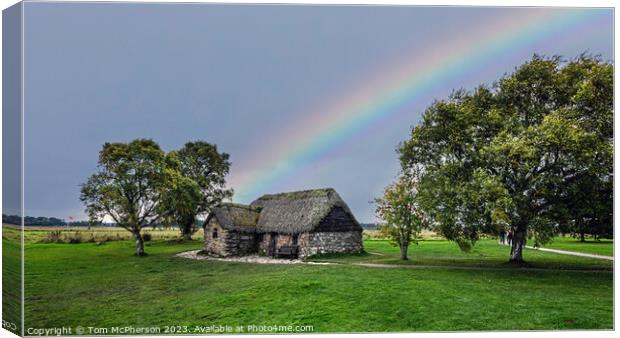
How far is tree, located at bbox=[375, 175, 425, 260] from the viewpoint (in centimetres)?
2553

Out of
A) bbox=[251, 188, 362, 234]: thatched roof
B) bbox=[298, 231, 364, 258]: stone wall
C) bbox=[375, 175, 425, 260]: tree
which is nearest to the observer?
bbox=[375, 175, 425, 260]: tree

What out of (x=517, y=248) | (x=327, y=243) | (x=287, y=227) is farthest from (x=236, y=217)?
(x=517, y=248)

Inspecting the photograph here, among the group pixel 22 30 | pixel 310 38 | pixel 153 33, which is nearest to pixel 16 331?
pixel 22 30

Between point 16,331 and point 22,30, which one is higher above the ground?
point 22,30

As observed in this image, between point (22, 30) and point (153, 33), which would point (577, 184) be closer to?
point (153, 33)

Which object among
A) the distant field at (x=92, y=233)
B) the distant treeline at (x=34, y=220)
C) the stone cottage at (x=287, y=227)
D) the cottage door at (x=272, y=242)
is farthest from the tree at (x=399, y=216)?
the distant treeline at (x=34, y=220)

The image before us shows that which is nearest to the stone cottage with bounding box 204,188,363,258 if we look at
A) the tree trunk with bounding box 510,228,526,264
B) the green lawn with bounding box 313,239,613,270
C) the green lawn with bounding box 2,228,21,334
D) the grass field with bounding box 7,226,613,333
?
the green lawn with bounding box 313,239,613,270

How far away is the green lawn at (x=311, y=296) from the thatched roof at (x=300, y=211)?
8.52 meters

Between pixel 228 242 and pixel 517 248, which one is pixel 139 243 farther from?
pixel 517 248

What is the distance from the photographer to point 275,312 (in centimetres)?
1355

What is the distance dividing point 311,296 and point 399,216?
12544mm

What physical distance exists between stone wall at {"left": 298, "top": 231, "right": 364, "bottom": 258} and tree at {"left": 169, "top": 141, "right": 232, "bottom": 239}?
5.33m

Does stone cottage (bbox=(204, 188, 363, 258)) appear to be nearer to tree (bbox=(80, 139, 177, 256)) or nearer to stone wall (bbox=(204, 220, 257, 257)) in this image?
stone wall (bbox=(204, 220, 257, 257))

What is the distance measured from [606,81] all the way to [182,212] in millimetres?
21180
